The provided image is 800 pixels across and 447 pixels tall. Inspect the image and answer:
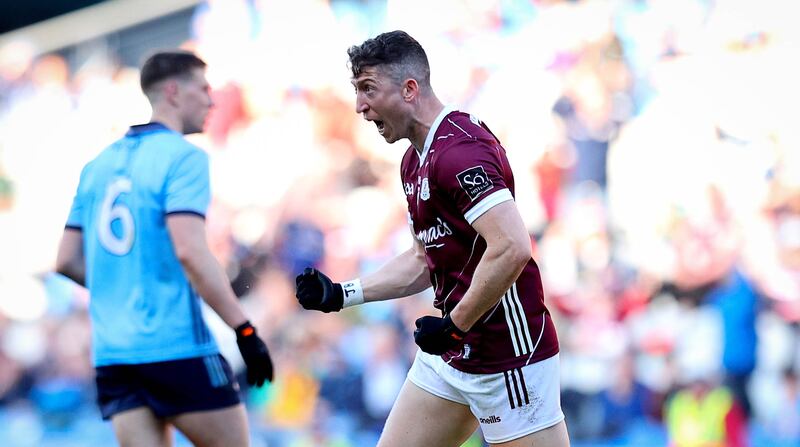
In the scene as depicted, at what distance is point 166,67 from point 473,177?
1.62 m

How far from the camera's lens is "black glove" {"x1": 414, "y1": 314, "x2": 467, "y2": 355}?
3381mm

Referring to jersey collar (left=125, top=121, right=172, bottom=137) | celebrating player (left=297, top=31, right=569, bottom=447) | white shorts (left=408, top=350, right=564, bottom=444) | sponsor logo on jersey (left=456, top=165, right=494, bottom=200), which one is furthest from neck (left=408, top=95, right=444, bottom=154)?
jersey collar (left=125, top=121, right=172, bottom=137)

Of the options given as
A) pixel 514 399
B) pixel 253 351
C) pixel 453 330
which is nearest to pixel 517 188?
pixel 253 351

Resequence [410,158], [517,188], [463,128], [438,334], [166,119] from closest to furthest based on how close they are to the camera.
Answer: [438,334]
[463,128]
[410,158]
[166,119]
[517,188]

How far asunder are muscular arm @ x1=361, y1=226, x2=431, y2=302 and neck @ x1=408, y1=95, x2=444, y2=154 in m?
0.48

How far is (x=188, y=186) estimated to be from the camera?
13.2ft

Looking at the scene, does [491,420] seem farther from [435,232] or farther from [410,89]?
[410,89]

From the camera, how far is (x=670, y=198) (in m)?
6.92

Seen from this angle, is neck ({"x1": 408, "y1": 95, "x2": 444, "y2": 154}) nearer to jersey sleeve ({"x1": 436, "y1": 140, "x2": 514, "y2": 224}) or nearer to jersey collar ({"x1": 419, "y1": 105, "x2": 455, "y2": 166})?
jersey collar ({"x1": 419, "y1": 105, "x2": 455, "y2": 166})

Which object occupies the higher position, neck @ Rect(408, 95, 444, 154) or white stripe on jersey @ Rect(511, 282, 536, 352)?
neck @ Rect(408, 95, 444, 154)

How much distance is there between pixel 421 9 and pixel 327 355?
2.77 m

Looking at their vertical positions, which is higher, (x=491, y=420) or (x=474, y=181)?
(x=474, y=181)

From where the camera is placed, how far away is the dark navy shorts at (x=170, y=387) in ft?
13.1

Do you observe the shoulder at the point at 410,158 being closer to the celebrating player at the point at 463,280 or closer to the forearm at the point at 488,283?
the celebrating player at the point at 463,280
